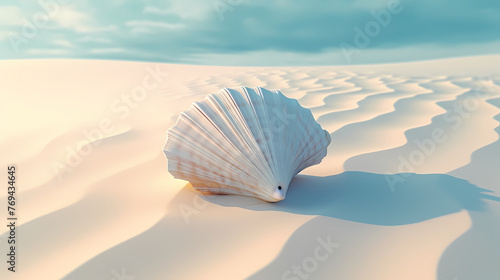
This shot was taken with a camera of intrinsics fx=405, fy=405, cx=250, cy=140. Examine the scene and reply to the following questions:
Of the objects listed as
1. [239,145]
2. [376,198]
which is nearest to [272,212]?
[239,145]

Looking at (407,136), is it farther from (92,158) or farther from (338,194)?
(92,158)

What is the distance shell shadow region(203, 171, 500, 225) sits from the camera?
1530 mm

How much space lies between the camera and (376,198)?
5.51 feet

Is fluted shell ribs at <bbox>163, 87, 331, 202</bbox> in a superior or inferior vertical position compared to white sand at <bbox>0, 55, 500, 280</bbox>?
superior

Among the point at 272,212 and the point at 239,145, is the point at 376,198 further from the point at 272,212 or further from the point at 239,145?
the point at 239,145

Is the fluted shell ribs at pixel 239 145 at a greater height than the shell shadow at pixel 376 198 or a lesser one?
greater

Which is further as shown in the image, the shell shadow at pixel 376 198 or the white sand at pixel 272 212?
the shell shadow at pixel 376 198

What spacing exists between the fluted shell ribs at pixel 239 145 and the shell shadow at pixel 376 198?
0.09 metres

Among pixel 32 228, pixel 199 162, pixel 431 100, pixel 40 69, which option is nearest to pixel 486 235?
pixel 199 162

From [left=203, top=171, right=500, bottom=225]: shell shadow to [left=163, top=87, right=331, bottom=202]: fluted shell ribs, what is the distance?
0.09m

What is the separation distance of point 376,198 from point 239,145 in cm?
61

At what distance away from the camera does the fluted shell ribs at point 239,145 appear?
1.60m

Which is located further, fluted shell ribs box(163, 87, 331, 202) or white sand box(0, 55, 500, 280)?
fluted shell ribs box(163, 87, 331, 202)

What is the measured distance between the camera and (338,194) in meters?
1.72
